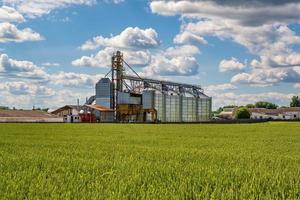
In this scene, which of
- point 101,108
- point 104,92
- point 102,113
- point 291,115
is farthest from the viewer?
point 291,115

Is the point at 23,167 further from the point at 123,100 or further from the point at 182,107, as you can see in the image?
the point at 182,107

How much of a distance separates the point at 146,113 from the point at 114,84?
Result: 367 inches

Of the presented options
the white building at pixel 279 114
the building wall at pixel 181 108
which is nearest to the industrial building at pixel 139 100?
the building wall at pixel 181 108

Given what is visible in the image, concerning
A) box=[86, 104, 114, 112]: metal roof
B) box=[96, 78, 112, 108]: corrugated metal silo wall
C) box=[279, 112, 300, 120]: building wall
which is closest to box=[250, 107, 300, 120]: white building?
box=[279, 112, 300, 120]: building wall

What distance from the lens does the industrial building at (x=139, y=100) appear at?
10081cm

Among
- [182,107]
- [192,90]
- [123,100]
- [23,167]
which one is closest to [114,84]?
[123,100]

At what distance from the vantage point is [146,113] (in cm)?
10450

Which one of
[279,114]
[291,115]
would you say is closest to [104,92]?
[291,115]

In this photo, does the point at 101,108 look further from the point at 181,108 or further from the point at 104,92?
the point at 181,108

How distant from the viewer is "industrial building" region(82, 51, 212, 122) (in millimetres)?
100812

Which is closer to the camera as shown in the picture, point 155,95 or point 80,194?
point 80,194

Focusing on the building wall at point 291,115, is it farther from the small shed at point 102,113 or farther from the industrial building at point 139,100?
the small shed at point 102,113

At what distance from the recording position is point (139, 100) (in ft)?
344

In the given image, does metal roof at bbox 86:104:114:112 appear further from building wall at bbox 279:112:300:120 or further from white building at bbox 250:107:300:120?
building wall at bbox 279:112:300:120
